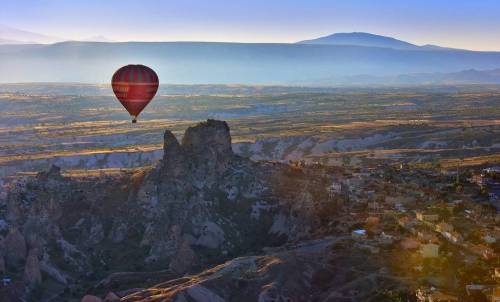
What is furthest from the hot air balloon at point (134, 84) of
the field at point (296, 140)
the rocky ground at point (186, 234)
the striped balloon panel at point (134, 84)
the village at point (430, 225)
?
the field at point (296, 140)

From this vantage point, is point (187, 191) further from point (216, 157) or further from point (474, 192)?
point (474, 192)

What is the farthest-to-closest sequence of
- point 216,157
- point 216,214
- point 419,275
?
point 216,157, point 216,214, point 419,275

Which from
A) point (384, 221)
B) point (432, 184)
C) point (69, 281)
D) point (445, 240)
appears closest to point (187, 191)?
point (69, 281)

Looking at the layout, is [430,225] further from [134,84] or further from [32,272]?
[32,272]

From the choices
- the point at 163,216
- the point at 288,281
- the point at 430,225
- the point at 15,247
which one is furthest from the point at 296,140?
the point at 288,281

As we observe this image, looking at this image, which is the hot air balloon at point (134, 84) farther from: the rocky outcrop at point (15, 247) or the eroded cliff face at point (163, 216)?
the rocky outcrop at point (15, 247)

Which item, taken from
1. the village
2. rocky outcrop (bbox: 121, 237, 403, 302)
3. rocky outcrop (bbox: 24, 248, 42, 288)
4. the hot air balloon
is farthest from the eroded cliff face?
rocky outcrop (bbox: 121, 237, 403, 302)
